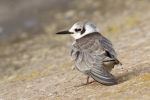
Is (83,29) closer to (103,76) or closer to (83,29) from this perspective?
(83,29)

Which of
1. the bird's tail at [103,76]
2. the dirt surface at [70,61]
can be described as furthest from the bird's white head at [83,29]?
the bird's tail at [103,76]

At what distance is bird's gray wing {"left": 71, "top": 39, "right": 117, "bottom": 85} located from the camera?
616 cm

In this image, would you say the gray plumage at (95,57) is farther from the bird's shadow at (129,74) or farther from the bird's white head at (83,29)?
the bird's shadow at (129,74)

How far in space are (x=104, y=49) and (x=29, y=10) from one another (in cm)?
1007

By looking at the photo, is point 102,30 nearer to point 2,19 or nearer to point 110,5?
point 110,5

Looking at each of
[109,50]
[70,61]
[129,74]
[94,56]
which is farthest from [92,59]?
[70,61]

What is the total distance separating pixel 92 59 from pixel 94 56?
2.0 inches

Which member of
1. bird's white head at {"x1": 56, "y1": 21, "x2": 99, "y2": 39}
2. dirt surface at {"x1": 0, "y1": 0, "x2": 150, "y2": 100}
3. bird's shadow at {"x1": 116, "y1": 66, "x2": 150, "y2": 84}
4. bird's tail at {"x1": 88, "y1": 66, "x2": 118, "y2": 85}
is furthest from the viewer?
bird's white head at {"x1": 56, "y1": 21, "x2": 99, "y2": 39}

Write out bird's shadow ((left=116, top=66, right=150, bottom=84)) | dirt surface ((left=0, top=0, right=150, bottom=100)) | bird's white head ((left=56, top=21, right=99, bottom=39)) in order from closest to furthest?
dirt surface ((left=0, top=0, right=150, bottom=100))
bird's shadow ((left=116, top=66, right=150, bottom=84))
bird's white head ((left=56, top=21, right=99, bottom=39))

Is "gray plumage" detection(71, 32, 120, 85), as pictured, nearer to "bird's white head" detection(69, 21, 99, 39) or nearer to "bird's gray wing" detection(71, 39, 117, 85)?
"bird's gray wing" detection(71, 39, 117, 85)

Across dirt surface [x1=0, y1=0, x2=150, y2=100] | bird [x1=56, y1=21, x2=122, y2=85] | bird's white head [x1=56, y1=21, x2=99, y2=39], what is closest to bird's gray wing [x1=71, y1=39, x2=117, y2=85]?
bird [x1=56, y1=21, x2=122, y2=85]

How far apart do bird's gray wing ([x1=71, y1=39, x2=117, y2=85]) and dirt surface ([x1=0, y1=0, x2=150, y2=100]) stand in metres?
0.18

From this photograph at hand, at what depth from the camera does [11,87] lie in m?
7.98

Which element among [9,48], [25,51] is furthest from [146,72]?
[9,48]
